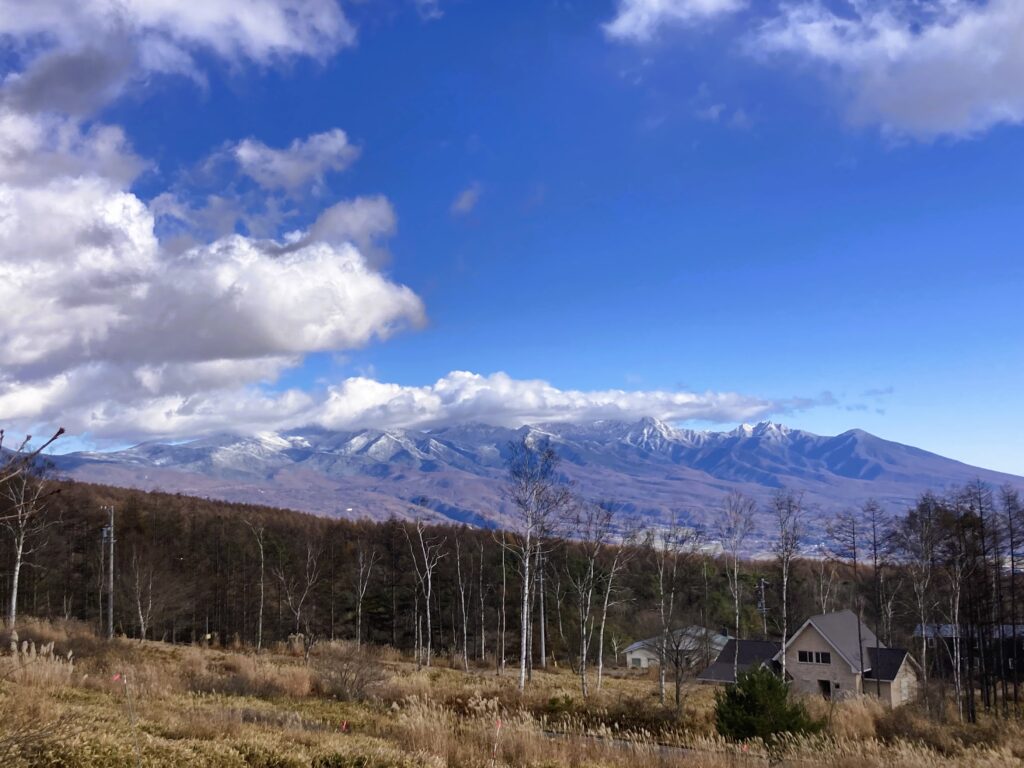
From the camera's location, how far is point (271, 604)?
5875 cm

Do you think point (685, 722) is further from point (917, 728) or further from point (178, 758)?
point (178, 758)

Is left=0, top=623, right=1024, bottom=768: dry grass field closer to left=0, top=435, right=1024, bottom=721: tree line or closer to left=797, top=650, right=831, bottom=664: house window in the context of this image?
left=0, top=435, right=1024, bottom=721: tree line

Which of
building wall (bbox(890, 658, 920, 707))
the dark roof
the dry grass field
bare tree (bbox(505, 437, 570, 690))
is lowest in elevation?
building wall (bbox(890, 658, 920, 707))

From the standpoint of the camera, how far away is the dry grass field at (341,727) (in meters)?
6.88

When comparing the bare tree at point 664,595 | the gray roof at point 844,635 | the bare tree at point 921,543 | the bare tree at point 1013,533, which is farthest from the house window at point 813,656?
the bare tree at point 1013,533

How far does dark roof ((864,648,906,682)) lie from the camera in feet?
149

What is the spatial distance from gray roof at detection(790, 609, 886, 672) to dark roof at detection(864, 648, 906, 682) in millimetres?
388

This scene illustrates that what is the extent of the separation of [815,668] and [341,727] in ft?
144

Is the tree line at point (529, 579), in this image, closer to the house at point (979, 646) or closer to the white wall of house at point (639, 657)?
the house at point (979, 646)

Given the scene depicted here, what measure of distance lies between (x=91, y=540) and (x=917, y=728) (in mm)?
58483

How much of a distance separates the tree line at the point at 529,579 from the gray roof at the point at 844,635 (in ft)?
6.79

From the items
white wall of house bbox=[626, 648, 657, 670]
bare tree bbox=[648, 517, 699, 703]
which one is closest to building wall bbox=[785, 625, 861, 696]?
bare tree bbox=[648, 517, 699, 703]

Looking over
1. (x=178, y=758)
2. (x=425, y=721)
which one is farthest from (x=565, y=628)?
(x=178, y=758)

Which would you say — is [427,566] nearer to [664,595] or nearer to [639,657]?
[664,595]
